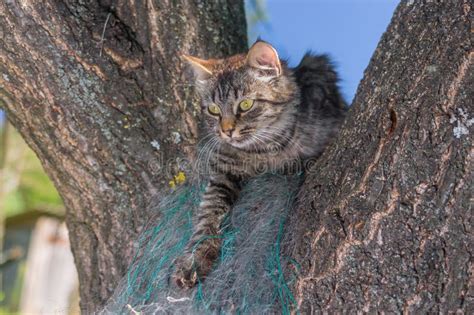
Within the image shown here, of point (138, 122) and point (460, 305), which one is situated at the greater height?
point (138, 122)

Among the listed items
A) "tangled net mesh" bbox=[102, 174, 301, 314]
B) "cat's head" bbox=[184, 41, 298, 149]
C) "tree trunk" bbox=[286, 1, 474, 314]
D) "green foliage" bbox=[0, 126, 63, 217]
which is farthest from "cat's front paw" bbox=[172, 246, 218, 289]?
"green foliage" bbox=[0, 126, 63, 217]

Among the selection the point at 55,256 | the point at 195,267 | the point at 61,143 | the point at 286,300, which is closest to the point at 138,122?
the point at 61,143

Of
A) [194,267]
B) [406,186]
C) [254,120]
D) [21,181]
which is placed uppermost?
[254,120]

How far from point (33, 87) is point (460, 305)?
170 centimetres

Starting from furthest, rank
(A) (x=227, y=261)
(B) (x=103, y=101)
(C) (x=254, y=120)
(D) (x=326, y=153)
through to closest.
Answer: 1. (C) (x=254, y=120)
2. (B) (x=103, y=101)
3. (A) (x=227, y=261)
4. (D) (x=326, y=153)

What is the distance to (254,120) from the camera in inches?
95.6

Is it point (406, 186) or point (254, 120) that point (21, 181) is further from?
point (406, 186)

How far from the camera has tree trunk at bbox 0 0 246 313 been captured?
2.20 m

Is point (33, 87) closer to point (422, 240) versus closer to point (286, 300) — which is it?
point (286, 300)

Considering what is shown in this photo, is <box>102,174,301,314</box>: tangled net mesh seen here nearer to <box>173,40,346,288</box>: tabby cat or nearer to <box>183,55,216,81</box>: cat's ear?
<box>173,40,346,288</box>: tabby cat

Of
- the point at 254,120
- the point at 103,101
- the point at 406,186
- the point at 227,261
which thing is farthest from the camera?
the point at 254,120

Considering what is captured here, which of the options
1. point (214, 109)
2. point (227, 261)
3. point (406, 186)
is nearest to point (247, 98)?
point (214, 109)

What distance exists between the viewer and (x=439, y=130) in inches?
58.2

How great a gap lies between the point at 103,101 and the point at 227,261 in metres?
0.85
